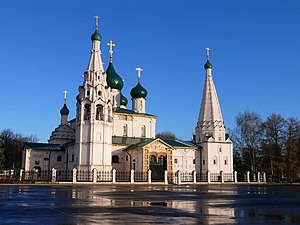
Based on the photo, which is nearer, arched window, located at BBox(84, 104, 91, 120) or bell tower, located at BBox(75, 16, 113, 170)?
bell tower, located at BBox(75, 16, 113, 170)

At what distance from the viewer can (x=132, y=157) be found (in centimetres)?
4775

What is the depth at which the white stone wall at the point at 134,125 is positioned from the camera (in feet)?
170

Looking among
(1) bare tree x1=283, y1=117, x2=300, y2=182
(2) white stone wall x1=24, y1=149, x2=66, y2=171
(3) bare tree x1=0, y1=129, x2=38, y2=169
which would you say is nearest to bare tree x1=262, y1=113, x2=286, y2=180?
(1) bare tree x1=283, y1=117, x2=300, y2=182

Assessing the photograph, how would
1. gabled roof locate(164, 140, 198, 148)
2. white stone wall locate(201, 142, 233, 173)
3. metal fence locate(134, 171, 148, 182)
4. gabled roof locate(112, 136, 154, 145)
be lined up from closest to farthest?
metal fence locate(134, 171, 148, 182), gabled roof locate(112, 136, 154, 145), white stone wall locate(201, 142, 233, 173), gabled roof locate(164, 140, 198, 148)

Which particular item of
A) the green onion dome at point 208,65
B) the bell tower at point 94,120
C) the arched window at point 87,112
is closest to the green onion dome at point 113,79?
the bell tower at point 94,120

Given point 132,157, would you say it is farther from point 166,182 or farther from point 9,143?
point 9,143

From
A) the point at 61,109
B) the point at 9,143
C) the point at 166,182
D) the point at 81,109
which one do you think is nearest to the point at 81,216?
the point at 166,182

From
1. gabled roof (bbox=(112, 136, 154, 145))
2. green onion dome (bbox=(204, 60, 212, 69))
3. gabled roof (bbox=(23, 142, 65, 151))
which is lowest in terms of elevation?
gabled roof (bbox=(23, 142, 65, 151))

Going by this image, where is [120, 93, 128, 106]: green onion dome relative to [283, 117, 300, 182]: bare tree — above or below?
above

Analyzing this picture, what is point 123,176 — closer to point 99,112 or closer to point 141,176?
point 141,176

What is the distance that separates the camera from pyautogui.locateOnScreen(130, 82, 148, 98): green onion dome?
56.5 meters

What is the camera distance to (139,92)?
185 ft

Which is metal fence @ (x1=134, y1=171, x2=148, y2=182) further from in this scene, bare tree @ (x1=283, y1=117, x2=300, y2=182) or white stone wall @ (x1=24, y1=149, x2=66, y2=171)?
bare tree @ (x1=283, y1=117, x2=300, y2=182)

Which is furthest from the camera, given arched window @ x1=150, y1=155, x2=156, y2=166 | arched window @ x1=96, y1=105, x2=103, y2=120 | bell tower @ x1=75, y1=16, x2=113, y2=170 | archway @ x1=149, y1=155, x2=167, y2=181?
arched window @ x1=150, y1=155, x2=156, y2=166
